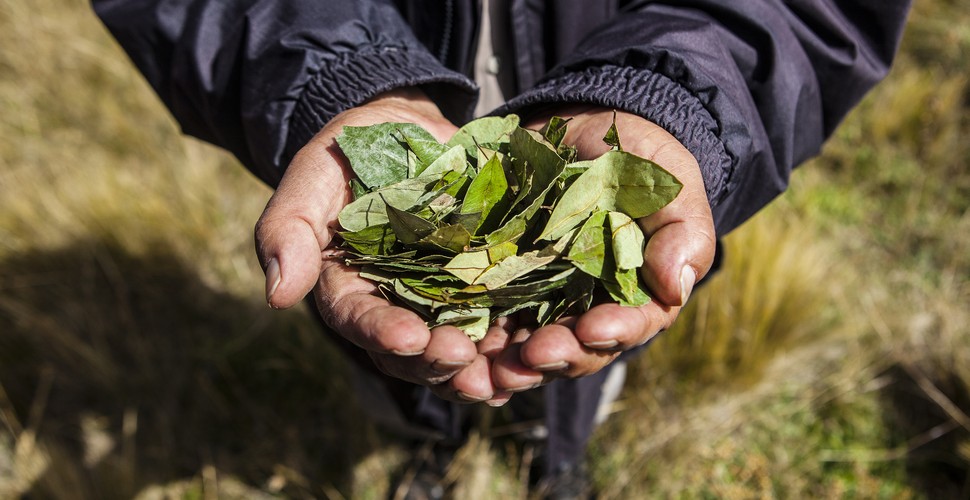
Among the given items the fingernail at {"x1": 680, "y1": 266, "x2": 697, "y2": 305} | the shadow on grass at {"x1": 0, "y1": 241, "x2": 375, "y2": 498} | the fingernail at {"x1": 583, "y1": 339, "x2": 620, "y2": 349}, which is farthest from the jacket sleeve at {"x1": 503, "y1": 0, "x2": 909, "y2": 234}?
the shadow on grass at {"x1": 0, "y1": 241, "x2": 375, "y2": 498}

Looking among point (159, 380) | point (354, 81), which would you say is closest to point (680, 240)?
point (354, 81)

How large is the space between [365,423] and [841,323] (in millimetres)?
1670

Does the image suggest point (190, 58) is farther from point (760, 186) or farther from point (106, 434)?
point (106, 434)

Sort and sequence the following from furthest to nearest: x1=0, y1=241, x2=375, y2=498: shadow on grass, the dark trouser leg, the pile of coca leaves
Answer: x1=0, y1=241, x2=375, y2=498: shadow on grass < the dark trouser leg < the pile of coca leaves

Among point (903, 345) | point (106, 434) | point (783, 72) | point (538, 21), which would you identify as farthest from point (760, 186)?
point (106, 434)

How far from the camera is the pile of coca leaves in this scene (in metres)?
1.23

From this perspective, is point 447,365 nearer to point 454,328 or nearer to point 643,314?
point 454,328

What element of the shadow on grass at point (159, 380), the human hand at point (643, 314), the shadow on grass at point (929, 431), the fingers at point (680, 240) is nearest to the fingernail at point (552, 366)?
the human hand at point (643, 314)

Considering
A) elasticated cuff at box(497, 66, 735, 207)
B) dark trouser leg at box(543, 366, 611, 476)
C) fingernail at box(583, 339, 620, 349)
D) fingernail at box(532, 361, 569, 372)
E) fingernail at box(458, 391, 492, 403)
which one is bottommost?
dark trouser leg at box(543, 366, 611, 476)

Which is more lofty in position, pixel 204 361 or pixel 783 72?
pixel 783 72

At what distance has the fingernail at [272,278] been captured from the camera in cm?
115

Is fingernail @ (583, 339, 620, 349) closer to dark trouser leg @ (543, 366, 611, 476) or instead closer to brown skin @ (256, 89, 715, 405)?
brown skin @ (256, 89, 715, 405)

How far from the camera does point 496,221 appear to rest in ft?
4.58

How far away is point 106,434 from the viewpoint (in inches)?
98.7
